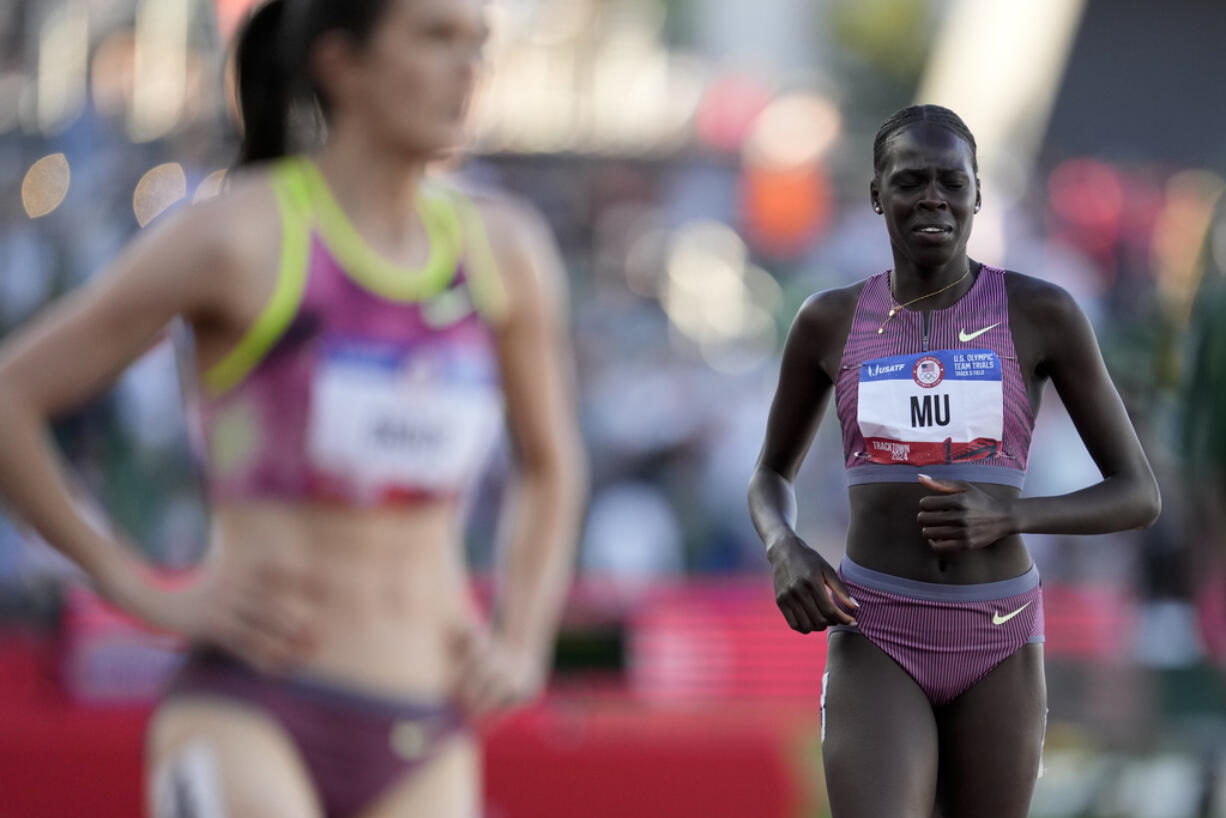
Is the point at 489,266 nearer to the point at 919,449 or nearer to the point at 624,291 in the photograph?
the point at 919,449

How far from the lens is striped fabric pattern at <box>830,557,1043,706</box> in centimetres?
142

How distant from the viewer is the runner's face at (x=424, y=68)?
105 inches

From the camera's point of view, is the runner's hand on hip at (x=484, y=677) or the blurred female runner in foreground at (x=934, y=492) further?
the runner's hand on hip at (x=484, y=677)

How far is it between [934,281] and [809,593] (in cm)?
31

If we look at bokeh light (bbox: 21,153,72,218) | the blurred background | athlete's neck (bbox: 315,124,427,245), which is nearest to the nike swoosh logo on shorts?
the blurred background

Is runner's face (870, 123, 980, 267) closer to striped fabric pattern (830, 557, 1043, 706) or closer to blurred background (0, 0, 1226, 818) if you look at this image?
striped fabric pattern (830, 557, 1043, 706)

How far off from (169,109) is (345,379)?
13420 mm

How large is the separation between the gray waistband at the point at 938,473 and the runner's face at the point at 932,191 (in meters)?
0.19

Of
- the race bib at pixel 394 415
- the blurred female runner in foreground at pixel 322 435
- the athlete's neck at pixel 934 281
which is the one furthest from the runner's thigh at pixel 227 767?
the athlete's neck at pixel 934 281

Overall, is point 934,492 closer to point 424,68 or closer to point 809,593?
point 809,593

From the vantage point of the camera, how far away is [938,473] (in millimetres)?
1361

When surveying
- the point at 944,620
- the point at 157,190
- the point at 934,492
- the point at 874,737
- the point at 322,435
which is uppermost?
the point at 934,492

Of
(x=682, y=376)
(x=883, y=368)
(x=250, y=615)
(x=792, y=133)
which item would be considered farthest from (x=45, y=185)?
(x=883, y=368)

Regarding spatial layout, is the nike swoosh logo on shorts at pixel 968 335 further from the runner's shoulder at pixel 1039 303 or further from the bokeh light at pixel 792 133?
the bokeh light at pixel 792 133
